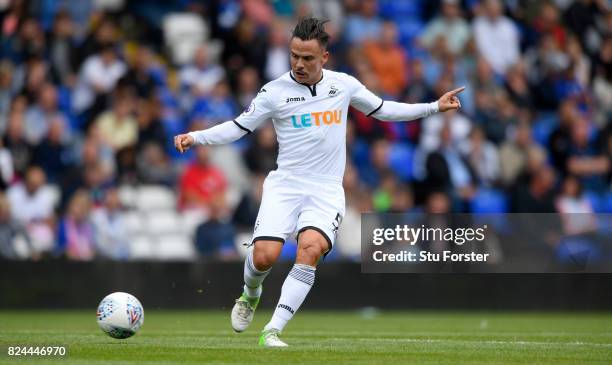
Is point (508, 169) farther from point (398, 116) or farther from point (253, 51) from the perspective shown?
point (398, 116)

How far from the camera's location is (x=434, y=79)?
21.8m

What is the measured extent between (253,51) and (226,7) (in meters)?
1.25

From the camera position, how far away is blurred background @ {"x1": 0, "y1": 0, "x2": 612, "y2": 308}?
19.0 metres

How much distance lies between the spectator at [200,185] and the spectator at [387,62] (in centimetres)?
376

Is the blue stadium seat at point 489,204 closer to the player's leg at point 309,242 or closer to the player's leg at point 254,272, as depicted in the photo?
the player's leg at point 254,272

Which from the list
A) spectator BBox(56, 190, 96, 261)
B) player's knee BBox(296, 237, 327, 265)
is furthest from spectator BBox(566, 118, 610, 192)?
player's knee BBox(296, 237, 327, 265)

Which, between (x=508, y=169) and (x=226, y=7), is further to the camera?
(x=226, y=7)

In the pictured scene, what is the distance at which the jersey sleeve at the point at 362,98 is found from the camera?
11.7 metres

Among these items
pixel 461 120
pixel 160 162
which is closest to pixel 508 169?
pixel 461 120

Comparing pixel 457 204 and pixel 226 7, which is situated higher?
pixel 226 7

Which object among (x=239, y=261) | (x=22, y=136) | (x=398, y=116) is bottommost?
(x=239, y=261)

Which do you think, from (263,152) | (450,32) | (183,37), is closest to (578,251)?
(263,152)

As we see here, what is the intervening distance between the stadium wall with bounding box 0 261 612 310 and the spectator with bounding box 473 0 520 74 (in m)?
5.17

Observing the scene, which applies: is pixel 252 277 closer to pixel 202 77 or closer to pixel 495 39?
pixel 202 77
